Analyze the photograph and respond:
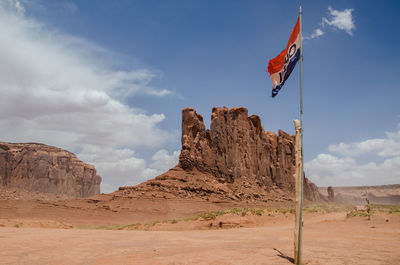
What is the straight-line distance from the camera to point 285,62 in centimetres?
1101

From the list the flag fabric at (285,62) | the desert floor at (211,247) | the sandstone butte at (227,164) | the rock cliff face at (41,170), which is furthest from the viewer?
the rock cliff face at (41,170)

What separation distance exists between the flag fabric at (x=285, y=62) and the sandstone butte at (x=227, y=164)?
41.4 m

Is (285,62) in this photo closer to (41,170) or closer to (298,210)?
(298,210)

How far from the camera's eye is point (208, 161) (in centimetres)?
6612

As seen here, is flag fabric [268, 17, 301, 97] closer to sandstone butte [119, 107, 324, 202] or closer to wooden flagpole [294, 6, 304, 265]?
wooden flagpole [294, 6, 304, 265]

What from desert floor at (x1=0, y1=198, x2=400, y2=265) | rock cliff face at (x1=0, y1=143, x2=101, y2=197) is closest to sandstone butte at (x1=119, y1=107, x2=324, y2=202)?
desert floor at (x1=0, y1=198, x2=400, y2=265)

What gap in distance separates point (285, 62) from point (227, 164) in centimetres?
5924

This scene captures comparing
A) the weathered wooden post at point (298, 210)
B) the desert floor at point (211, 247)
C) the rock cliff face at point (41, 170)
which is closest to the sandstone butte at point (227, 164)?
the desert floor at point (211, 247)

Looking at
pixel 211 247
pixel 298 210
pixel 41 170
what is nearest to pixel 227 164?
pixel 211 247

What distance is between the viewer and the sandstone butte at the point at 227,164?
55.6 m

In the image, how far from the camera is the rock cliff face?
90.7 metres

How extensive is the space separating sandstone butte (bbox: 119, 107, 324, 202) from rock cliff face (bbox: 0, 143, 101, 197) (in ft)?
166

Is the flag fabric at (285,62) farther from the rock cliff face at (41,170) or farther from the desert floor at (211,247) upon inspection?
the rock cliff face at (41,170)

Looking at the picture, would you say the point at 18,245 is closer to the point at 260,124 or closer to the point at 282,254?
the point at 282,254
